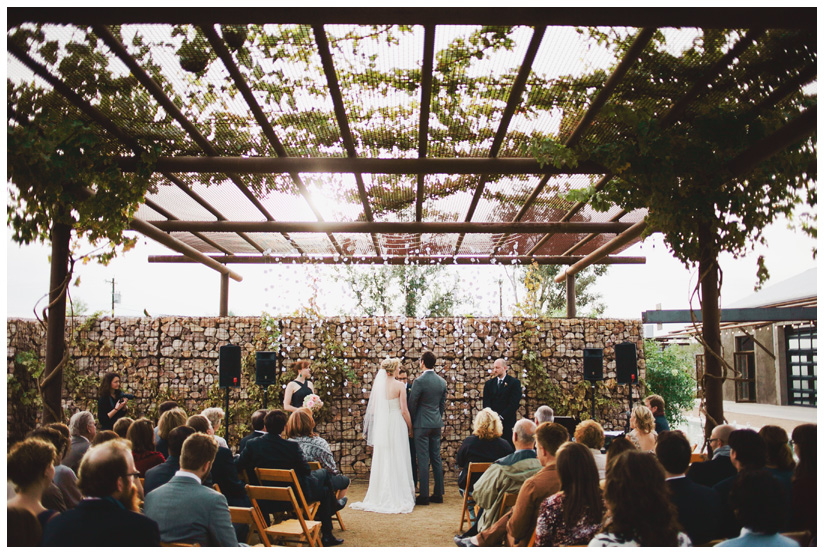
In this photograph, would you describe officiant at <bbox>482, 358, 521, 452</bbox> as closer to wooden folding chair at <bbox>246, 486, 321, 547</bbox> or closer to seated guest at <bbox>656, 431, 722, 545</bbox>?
wooden folding chair at <bbox>246, 486, 321, 547</bbox>

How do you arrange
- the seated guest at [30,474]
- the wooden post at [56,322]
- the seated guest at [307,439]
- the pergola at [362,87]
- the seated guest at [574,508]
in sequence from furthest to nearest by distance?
the seated guest at [307,439] → the wooden post at [56,322] → the pergola at [362,87] → the seated guest at [574,508] → the seated guest at [30,474]

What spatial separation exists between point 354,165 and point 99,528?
371 centimetres

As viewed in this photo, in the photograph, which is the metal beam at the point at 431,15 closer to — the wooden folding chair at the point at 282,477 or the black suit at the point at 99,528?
the black suit at the point at 99,528

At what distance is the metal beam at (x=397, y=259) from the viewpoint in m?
10.4

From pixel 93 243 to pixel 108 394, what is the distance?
104 inches

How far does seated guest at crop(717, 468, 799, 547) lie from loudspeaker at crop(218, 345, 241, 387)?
22.1 feet

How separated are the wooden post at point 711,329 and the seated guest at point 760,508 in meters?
3.26

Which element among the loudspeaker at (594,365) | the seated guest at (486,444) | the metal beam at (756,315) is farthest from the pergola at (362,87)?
the metal beam at (756,315)

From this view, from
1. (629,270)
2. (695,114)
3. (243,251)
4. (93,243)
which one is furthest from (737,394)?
(93,243)

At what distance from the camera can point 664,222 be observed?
17.3 feet

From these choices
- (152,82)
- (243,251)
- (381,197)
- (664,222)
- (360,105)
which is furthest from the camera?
(243,251)

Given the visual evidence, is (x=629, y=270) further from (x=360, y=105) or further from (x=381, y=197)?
(x=360, y=105)

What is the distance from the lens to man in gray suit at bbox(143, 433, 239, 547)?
10.1ft

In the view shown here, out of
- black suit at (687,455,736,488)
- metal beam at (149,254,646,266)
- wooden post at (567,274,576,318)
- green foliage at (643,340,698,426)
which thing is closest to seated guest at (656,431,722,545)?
black suit at (687,455,736,488)
